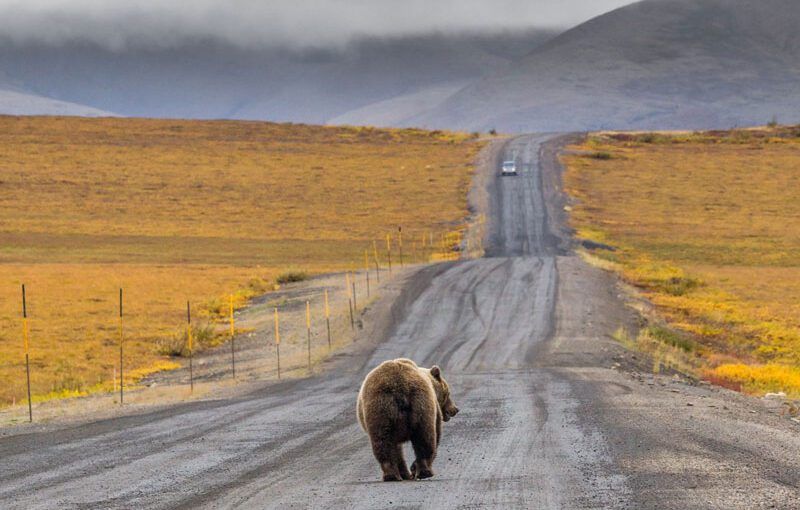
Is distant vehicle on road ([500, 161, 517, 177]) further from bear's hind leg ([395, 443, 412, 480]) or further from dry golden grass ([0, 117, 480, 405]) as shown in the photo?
bear's hind leg ([395, 443, 412, 480])

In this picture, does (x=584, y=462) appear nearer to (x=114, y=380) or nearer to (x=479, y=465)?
(x=479, y=465)

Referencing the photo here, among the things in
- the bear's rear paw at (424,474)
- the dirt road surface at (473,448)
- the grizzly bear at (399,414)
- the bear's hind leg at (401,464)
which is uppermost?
the grizzly bear at (399,414)

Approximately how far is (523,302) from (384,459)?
28330 millimetres

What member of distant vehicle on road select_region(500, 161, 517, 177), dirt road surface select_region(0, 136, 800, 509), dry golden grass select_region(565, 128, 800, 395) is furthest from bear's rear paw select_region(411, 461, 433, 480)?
distant vehicle on road select_region(500, 161, 517, 177)

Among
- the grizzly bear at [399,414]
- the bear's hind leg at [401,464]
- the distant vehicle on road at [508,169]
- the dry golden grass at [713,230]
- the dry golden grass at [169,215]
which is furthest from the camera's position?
the distant vehicle on road at [508,169]

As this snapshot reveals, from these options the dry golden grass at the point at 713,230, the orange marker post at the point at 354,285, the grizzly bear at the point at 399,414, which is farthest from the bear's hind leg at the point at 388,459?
the orange marker post at the point at 354,285

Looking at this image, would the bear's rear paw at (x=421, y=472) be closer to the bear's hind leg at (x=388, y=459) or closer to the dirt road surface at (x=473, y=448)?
the dirt road surface at (x=473, y=448)

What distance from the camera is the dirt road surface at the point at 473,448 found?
11.9 meters

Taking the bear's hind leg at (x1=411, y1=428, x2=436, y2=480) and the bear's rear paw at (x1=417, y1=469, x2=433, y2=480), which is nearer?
the bear's hind leg at (x1=411, y1=428, x2=436, y2=480)

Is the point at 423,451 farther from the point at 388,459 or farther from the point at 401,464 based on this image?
the point at 388,459

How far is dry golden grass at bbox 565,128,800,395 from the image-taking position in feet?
118

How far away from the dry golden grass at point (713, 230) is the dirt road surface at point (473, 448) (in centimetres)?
594

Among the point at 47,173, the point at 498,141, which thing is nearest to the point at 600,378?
the point at 47,173

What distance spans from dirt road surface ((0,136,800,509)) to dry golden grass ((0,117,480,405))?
8.99 meters
